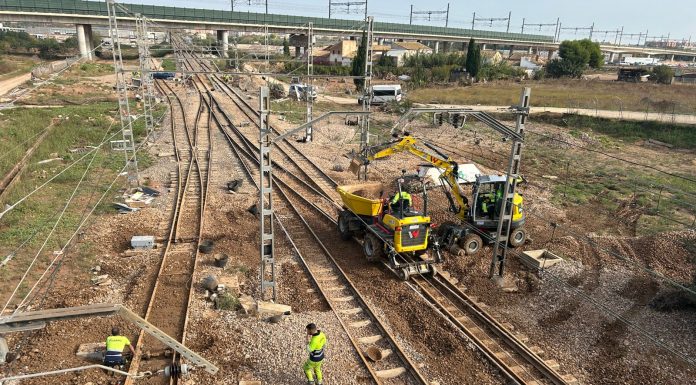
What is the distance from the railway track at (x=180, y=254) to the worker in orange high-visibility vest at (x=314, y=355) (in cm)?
242

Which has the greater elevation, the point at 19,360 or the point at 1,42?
the point at 1,42

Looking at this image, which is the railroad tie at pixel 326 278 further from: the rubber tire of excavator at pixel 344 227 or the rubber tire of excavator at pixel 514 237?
the rubber tire of excavator at pixel 514 237

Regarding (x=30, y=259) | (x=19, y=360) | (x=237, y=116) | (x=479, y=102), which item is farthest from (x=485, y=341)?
(x=479, y=102)

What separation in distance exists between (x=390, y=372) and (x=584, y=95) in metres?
54.0

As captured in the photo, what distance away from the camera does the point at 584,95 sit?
5369cm

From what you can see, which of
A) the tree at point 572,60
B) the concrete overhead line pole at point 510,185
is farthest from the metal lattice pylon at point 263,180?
the tree at point 572,60

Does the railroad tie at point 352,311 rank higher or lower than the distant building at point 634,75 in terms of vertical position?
lower

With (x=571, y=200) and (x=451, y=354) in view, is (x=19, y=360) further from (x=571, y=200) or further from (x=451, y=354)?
(x=571, y=200)

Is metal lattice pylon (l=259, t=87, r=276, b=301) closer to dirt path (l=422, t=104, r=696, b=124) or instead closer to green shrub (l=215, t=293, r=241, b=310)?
green shrub (l=215, t=293, r=241, b=310)

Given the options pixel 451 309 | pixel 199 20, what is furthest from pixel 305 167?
pixel 199 20

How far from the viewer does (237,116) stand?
35.2 m

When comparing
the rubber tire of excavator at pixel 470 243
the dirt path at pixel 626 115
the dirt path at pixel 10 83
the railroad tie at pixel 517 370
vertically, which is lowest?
the railroad tie at pixel 517 370

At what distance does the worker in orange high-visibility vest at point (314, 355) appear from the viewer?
8.15m

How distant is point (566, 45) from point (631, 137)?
4824 cm
